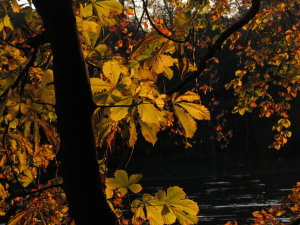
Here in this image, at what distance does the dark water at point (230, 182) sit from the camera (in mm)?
18047

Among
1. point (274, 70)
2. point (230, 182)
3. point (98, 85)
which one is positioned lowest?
point (230, 182)

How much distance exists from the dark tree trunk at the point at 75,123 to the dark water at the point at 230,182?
15110 millimetres

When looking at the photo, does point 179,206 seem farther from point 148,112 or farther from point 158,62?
point 158,62

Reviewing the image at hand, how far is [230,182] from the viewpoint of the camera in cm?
2503

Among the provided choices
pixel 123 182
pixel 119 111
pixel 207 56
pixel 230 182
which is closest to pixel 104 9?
pixel 119 111

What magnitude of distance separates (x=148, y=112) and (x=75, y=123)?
19 cm

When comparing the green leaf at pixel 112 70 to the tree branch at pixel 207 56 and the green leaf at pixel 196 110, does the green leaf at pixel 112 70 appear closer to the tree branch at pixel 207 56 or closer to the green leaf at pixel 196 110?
the green leaf at pixel 196 110

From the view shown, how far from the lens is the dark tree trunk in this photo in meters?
1.14

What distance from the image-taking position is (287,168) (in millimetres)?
29531

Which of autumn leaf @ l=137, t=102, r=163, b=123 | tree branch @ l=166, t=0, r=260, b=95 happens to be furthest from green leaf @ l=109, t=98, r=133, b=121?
tree branch @ l=166, t=0, r=260, b=95

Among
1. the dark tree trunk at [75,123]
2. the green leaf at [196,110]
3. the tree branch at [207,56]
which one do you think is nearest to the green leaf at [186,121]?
the green leaf at [196,110]

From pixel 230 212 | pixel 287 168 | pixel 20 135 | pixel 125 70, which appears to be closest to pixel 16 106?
pixel 125 70

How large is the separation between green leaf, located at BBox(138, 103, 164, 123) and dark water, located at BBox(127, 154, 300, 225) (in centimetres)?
1509

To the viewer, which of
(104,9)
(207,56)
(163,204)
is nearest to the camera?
(163,204)
